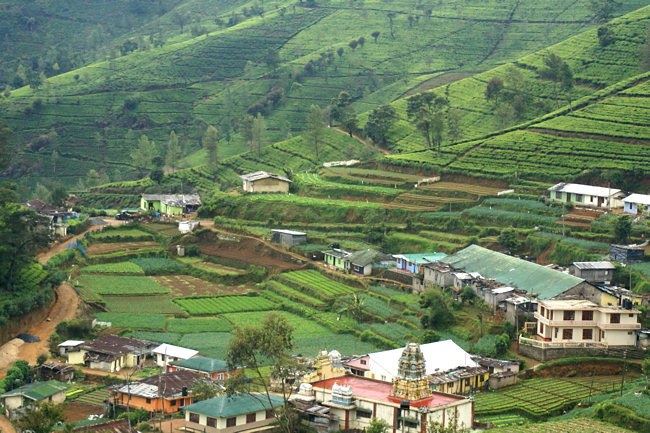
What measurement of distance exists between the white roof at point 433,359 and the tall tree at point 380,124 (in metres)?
51.7

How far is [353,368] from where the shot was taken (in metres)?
44.7

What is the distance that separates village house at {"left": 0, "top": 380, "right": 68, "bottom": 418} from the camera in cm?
4222

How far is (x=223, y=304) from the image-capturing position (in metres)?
60.7

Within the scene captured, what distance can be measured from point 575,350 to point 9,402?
93.4ft

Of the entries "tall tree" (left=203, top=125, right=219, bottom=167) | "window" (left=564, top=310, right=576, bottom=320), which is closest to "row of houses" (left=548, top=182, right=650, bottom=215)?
"window" (left=564, top=310, right=576, bottom=320)

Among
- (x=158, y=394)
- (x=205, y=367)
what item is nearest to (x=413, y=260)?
(x=205, y=367)

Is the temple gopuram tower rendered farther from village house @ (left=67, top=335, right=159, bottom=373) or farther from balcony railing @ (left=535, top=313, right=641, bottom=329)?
village house @ (left=67, top=335, right=159, bottom=373)

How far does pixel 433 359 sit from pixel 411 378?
8867 millimetres

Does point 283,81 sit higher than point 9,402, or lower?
higher

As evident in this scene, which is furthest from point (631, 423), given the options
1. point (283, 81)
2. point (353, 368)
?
point (283, 81)

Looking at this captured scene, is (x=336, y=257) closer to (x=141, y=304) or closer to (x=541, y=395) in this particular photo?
(x=141, y=304)

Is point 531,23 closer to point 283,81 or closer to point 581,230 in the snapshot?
point 283,81

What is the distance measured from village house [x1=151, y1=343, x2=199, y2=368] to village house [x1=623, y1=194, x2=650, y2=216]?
3318 centimetres

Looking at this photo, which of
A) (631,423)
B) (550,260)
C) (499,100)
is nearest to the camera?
(631,423)
